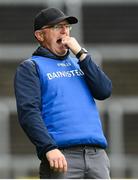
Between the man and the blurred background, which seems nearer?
the man

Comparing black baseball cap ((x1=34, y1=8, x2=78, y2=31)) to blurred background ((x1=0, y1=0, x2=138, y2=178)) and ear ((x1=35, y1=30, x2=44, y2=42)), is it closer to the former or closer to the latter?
ear ((x1=35, y1=30, x2=44, y2=42))

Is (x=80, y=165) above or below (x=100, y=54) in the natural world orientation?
above

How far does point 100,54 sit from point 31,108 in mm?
7259

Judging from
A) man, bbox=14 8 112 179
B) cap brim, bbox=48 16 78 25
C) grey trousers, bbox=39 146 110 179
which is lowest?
grey trousers, bbox=39 146 110 179

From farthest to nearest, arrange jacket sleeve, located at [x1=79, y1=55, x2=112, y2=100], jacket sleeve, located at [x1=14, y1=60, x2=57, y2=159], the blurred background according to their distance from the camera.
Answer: the blurred background
jacket sleeve, located at [x1=79, y1=55, x2=112, y2=100]
jacket sleeve, located at [x1=14, y1=60, x2=57, y2=159]

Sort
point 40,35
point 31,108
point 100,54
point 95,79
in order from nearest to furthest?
point 31,108
point 95,79
point 40,35
point 100,54

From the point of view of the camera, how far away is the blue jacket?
4.59m

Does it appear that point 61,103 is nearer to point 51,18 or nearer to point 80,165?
point 80,165

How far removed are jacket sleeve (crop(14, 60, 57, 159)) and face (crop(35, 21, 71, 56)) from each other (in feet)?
0.53

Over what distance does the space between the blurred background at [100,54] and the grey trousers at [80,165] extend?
6.76 metres

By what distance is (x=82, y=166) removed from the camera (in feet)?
15.5

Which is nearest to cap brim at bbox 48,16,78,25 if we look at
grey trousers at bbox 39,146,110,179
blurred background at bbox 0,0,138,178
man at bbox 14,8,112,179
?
man at bbox 14,8,112,179

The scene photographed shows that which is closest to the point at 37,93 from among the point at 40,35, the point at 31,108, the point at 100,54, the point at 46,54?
the point at 31,108

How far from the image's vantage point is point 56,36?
4.88 m
